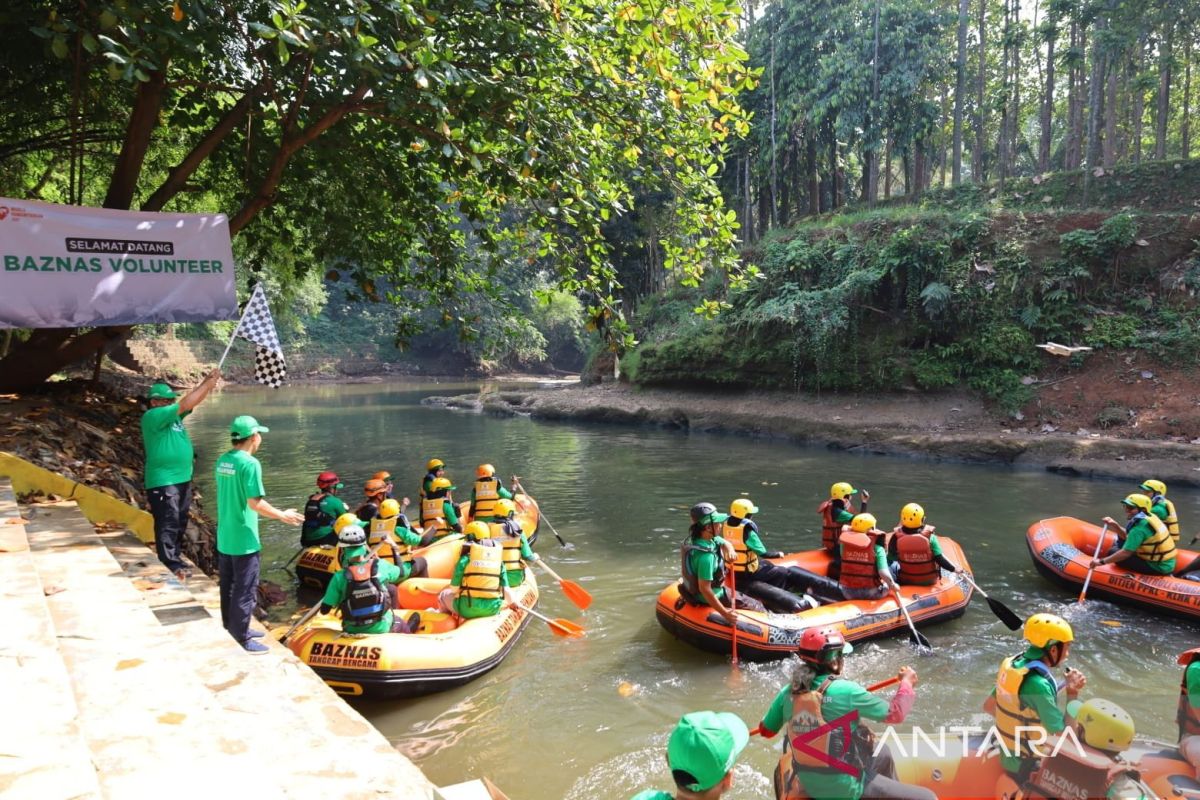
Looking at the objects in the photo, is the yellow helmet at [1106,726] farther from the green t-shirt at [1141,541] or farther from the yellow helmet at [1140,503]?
the yellow helmet at [1140,503]

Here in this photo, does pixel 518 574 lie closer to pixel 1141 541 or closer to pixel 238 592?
pixel 238 592

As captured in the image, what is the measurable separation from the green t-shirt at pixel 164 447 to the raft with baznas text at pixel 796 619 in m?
4.68

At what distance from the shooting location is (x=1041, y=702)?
3.93 m

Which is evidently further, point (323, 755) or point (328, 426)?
point (328, 426)

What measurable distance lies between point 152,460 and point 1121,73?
118 feet

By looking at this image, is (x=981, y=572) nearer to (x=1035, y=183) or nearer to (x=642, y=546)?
(x=642, y=546)

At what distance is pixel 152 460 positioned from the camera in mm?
5793

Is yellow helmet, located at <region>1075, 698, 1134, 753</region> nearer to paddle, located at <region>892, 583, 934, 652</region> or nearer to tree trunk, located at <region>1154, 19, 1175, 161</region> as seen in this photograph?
paddle, located at <region>892, 583, 934, 652</region>

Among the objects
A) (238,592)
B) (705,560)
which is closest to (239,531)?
(238,592)

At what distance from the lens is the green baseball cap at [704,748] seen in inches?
104

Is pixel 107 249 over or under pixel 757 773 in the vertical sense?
over

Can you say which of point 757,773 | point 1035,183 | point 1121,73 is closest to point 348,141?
point 757,773

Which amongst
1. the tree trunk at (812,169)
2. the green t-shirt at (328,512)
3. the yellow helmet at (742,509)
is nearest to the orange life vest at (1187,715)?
the yellow helmet at (742,509)

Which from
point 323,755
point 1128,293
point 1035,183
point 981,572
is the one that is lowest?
point 981,572
